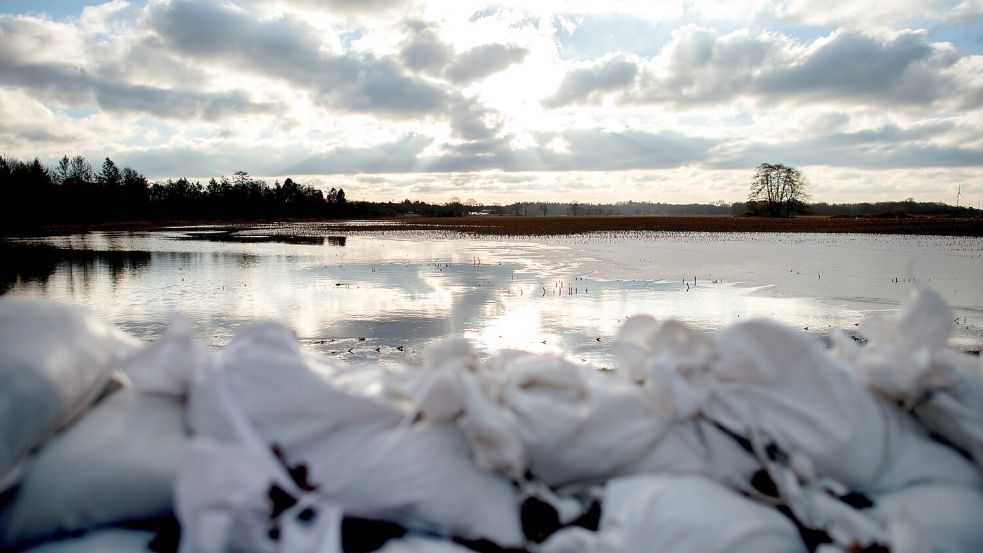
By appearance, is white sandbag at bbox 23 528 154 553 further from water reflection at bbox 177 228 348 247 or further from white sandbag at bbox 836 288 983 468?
water reflection at bbox 177 228 348 247

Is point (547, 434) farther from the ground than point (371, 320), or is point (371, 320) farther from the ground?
point (547, 434)

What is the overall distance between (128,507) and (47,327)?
0.56 m

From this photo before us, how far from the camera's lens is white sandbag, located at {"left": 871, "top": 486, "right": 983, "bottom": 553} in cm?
164

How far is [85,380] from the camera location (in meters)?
1.84

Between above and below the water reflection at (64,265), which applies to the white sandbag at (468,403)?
above

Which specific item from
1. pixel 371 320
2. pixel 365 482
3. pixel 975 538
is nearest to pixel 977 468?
pixel 975 538

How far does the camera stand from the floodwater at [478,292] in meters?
7.38

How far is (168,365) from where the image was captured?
1.86 m

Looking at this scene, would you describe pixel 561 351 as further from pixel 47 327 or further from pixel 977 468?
pixel 47 327

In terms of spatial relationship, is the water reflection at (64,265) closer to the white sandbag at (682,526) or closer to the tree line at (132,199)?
the white sandbag at (682,526)

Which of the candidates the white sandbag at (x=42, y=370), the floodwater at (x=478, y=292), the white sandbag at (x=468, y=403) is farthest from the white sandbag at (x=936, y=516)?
the floodwater at (x=478, y=292)

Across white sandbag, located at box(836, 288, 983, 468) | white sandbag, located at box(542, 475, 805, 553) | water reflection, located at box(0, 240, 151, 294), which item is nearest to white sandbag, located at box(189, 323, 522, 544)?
white sandbag, located at box(542, 475, 805, 553)

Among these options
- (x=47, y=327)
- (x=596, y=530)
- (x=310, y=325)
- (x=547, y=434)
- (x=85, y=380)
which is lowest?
(x=310, y=325)

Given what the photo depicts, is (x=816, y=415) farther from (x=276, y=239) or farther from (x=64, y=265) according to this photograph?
(x=276, y=239)
